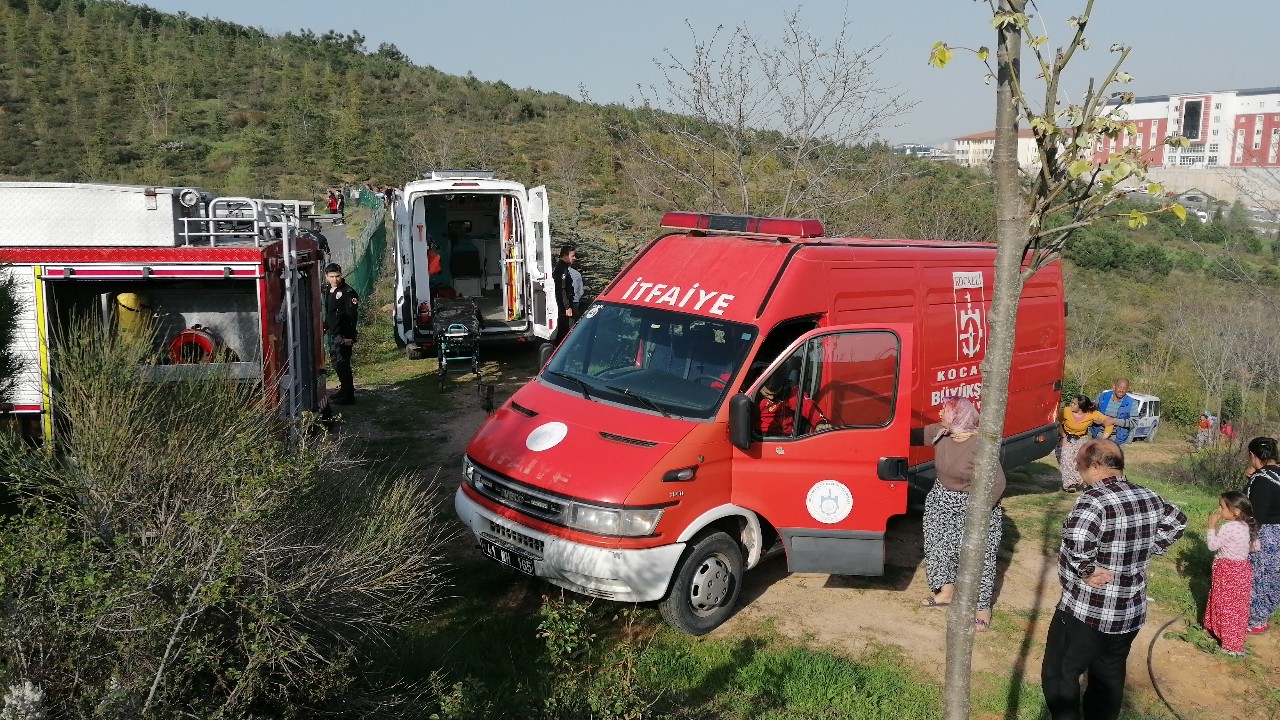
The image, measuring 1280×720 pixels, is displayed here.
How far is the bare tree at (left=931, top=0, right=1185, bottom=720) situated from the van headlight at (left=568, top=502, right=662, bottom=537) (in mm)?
2116

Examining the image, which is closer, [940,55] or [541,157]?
[940,55]

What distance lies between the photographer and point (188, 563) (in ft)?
10.8

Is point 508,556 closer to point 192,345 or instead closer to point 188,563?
point 188,563

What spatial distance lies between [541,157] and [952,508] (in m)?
40.3

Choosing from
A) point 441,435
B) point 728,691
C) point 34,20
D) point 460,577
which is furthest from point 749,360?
point 34,20

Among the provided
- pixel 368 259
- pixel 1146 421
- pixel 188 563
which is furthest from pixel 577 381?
pixel 1146 421

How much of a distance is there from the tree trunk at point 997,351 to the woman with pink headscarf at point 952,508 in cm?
201

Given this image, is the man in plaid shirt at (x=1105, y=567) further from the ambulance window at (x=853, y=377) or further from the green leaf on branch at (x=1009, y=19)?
the green leaf on branch at (x=1009, y=19)

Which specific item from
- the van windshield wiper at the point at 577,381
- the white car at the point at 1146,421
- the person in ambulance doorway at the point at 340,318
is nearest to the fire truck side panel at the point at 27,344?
the van windshield wiper at the point at 577,381

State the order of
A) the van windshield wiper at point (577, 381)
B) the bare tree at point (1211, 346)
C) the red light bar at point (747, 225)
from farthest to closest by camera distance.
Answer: the bare tree at point (1211, 346), the red light bar at point (747, 225), the van windshield wiper at point (577, 381)

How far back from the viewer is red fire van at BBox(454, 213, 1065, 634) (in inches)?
212

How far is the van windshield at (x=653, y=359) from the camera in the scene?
596 cm

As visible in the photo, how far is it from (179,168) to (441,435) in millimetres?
37974

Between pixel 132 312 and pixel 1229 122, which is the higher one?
pixel 1229 122
